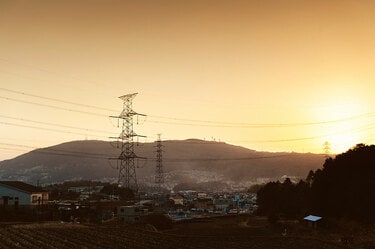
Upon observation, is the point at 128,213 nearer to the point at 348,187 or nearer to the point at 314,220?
the point at 314,220

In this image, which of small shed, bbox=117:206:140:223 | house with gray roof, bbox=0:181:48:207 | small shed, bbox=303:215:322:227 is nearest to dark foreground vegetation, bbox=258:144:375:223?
small shed, bbox=303:215:322:227

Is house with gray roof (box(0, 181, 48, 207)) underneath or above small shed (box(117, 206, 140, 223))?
above

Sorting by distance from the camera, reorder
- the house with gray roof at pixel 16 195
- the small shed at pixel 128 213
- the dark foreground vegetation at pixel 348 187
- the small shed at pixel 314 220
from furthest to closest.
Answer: the small shed at pixel 128 213, the house with gray roof at pixel 16 195, the small shed at pixel 314 220, the dark foreground vegetation at pixel 348 187

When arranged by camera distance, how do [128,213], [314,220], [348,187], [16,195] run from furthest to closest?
[128,213], [16,195], [314,220], [348,187]

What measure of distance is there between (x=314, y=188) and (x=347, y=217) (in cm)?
813

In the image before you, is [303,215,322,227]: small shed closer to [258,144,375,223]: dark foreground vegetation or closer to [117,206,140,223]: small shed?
[258,144,375,223]: dark foreground vegetation

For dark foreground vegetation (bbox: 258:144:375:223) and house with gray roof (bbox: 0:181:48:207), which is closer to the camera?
dark foreground vegetation (bbox: 258:144:375:223)

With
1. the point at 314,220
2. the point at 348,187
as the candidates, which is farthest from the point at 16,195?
the point at 348,187

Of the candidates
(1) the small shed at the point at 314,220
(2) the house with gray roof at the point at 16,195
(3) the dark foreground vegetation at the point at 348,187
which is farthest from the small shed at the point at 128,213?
(3) the dark foreground vegetation at the point at 348,187

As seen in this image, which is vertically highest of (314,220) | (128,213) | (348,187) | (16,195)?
(348,187)

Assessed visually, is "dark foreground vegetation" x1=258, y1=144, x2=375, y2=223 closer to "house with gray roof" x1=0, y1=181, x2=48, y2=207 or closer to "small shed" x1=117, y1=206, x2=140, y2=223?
"small shed" x1=117, y1=206, x2=140, y2=223

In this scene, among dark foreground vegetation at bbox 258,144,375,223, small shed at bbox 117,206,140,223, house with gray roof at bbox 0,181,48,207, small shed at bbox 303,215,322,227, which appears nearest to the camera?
dark foreground vegetation at bbox 258,144,375,223

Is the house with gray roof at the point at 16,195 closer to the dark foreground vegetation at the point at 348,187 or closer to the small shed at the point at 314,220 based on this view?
the small shed at the point at 314,220

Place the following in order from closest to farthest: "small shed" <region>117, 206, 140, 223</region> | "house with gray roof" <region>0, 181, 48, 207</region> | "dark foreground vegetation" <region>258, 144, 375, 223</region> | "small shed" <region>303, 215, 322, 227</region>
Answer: "dark foreground vegetation" <region>258, 144, 375, 223</region> → "small shed" <region>303, 215, 322, 227</region> → "house with gray roof" <region>0, 181, 48, 207</region> → "small shed" <region>117, 206, 140, 223</region>
